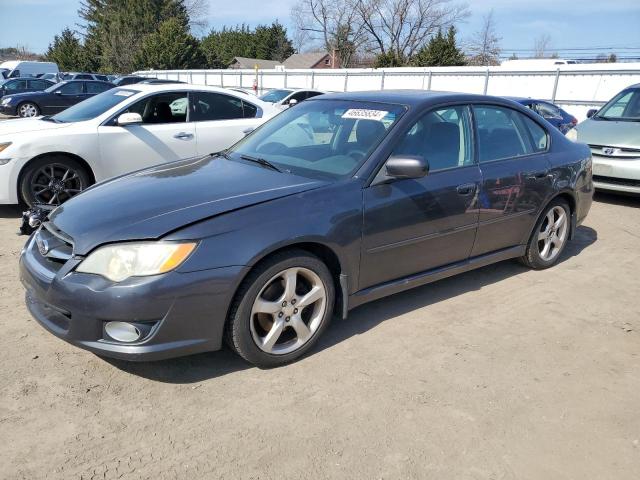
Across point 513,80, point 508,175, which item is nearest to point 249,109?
point 508,175

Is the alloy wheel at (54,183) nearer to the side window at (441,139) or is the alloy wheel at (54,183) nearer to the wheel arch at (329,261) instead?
the wheel arch at (329,261)

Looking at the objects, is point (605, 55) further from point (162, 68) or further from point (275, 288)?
point (275, 288)

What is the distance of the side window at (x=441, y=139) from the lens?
375 cm

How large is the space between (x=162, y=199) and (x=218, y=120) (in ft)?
13.7

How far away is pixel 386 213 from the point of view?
350cm

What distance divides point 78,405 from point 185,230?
3.51 ft

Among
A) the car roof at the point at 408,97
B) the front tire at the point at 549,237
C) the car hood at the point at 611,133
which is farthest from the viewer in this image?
the car hood at the point at 611,133

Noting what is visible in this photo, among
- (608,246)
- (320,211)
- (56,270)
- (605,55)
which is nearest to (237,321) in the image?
(320,211)

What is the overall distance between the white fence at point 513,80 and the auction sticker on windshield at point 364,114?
58.0 feet

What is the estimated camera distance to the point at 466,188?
3979 mm

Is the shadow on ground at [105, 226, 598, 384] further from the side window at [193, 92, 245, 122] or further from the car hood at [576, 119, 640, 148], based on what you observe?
the side window at [193, 92, 245, 122]

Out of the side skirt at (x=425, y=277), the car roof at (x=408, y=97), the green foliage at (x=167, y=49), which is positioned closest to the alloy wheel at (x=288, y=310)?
the side skirt at (x=425, y=277)

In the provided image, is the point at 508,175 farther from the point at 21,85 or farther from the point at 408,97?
the point at 21,85

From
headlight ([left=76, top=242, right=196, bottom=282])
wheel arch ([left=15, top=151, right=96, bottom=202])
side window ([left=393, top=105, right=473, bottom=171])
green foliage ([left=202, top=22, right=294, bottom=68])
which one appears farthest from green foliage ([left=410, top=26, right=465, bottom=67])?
green foliage ([left=202, top=22, right=294, bottom=68])
